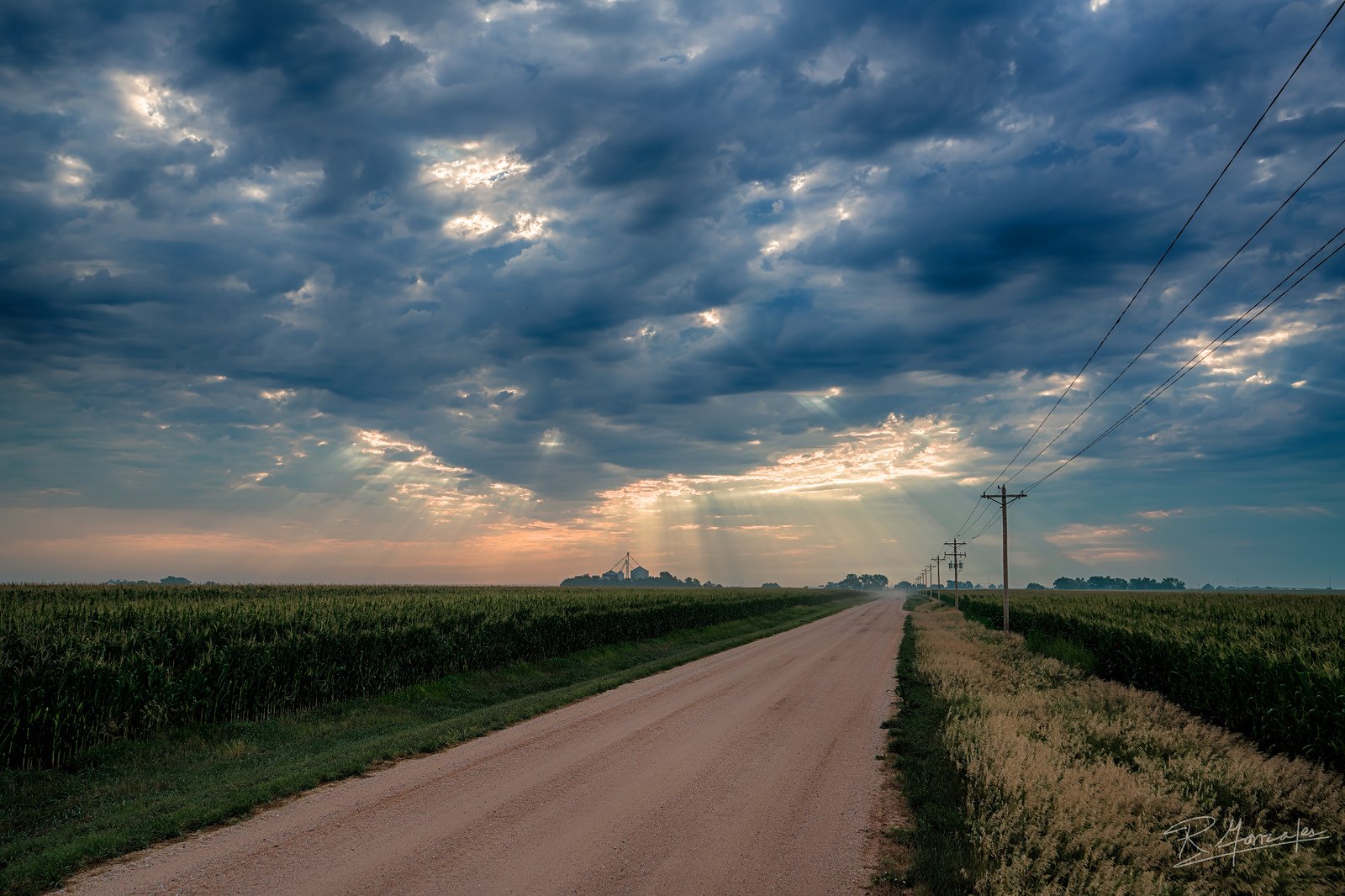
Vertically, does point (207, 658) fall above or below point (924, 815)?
above

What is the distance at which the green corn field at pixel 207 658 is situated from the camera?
1248 centimetres

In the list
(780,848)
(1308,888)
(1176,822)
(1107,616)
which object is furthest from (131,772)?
(1107,616)

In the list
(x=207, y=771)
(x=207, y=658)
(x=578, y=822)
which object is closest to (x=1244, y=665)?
(x=578, y=822)

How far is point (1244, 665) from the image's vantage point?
15273 millimetres

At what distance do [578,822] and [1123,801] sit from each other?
6922mm

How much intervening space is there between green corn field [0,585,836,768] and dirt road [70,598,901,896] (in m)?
5.76

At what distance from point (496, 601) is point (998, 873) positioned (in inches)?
1033

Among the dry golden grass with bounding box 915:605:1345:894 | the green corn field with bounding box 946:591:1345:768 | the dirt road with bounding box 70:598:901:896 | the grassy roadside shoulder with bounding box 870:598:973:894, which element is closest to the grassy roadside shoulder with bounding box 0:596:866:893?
the dirt road with bounding box 70:598:901:896

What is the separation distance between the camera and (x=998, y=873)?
287 inches

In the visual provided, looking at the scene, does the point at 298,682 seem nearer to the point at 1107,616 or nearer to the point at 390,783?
the point at 390,783
